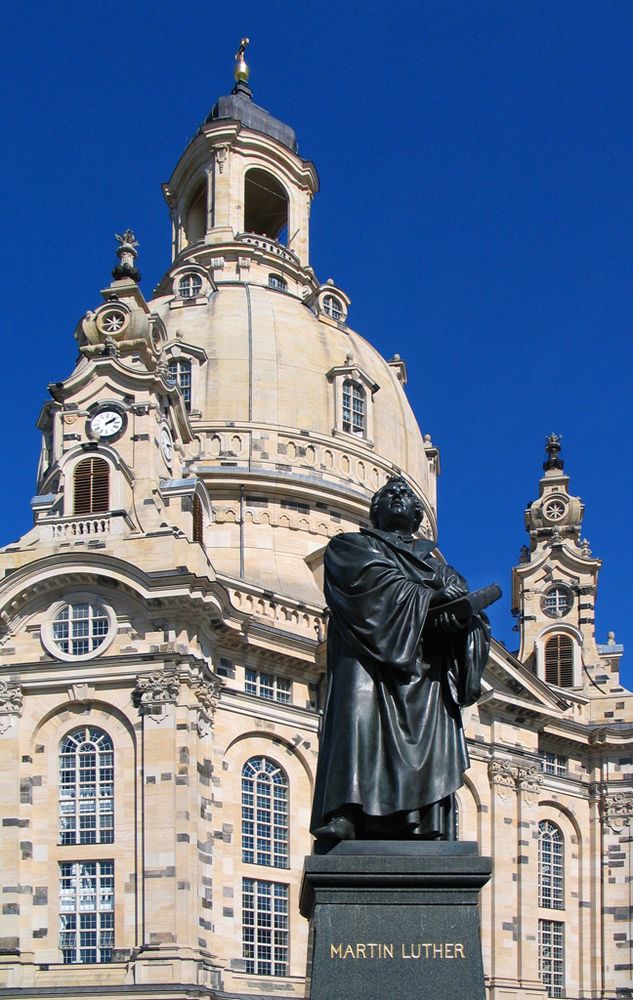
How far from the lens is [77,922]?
4922cm

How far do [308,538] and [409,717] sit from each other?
54417mm

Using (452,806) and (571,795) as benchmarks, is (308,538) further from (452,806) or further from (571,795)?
(452,806)

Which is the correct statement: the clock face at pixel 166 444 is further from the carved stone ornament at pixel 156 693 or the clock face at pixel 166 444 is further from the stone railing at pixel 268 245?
the stone railing at pixel 268 245

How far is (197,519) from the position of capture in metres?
57.3

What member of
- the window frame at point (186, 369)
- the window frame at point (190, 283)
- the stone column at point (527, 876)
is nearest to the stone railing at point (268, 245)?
the window frame at point (190, 283)

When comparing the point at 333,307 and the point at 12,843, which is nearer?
the point at 12,843

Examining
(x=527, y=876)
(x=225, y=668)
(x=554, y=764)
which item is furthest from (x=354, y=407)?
(x=527, y=876)

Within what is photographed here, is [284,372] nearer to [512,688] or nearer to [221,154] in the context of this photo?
[221,154]

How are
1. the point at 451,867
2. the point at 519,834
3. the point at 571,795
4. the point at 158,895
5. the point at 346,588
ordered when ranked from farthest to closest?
the point at 571,795 → the point at 519,834 → the point at 158,895 → the point at 346,588 → the point at 451,867

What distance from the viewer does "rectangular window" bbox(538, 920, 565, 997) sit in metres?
63.9

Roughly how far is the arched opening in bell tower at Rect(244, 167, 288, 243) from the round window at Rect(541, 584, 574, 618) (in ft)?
84.0

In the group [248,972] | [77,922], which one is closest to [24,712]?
[77,922]

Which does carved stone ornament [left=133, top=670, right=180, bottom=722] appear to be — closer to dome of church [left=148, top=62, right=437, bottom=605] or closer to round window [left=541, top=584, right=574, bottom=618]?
dome of church [left=148, top=62, right=437, bottom=605]

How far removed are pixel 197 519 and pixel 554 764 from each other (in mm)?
22037
